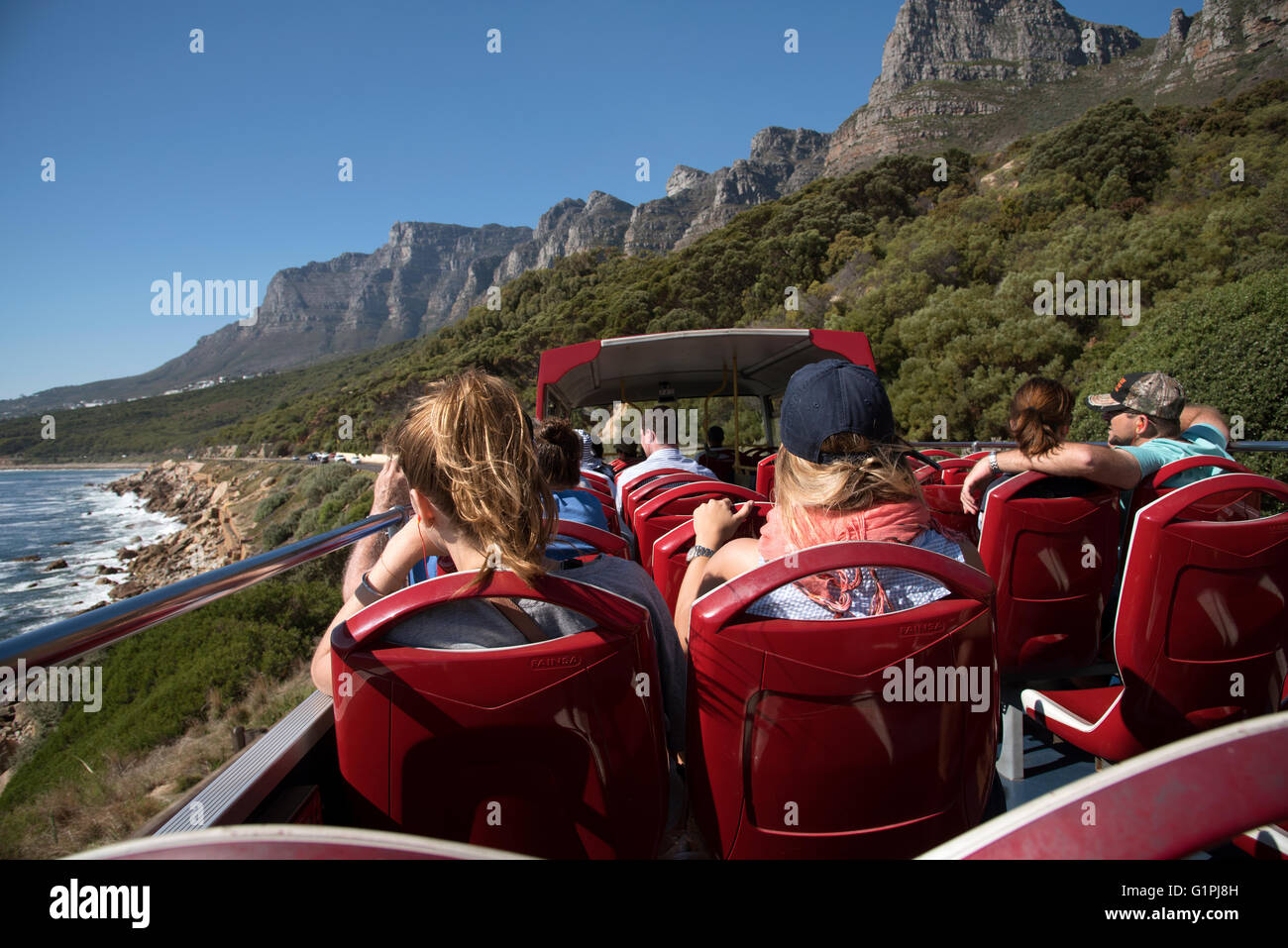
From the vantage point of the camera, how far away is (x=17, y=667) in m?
1.19

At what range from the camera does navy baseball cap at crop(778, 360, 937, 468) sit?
1561 mm

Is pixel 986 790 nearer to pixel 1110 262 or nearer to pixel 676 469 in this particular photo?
pixel 676 469

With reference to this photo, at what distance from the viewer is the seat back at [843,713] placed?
3.81 feet

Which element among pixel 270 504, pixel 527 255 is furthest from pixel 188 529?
pixel 527 255

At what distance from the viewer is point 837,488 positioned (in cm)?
152

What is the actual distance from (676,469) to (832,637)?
2813mm

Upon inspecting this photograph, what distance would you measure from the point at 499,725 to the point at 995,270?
104ft

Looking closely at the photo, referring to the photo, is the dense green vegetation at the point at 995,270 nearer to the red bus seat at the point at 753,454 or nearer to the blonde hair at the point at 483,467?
the blonde hair at the point at 483,467

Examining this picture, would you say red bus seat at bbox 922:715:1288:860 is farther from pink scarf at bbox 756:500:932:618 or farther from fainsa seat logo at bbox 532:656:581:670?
pink scarf at bbox 756:500:932:618

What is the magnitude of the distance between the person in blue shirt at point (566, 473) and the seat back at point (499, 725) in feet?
5.12

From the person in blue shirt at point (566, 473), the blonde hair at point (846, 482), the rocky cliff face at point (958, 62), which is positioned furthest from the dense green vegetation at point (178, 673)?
the rocky cliff face at point (958, 62)

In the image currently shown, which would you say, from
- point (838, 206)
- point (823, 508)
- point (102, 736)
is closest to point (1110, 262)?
point (838, 206)

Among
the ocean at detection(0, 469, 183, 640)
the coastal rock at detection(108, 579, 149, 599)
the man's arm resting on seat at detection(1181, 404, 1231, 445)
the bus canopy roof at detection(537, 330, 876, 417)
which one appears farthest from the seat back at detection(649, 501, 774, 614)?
the coastal rock at detection(108, 579, 149, 599)
